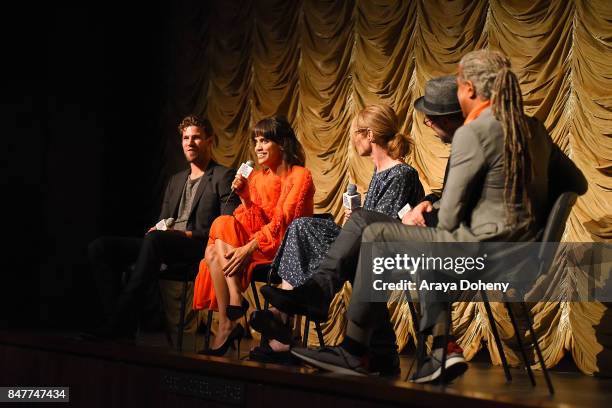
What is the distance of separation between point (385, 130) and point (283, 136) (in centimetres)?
66

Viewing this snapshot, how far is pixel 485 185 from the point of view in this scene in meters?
2.76

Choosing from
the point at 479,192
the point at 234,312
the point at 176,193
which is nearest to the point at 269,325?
the point at 234,312

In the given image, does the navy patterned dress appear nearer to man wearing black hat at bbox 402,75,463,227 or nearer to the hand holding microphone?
the hand holding microphone

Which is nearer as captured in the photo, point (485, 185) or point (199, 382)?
point (485, 185)

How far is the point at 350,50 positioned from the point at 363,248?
9.83 feet

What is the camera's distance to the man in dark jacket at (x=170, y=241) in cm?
399

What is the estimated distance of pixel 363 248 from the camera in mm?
2883

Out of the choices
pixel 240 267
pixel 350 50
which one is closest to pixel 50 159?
pixel 350 50

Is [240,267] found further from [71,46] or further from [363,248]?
[71,46]

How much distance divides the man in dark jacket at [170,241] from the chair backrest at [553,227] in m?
1.99

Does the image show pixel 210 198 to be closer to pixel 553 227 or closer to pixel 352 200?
pixel 352 200

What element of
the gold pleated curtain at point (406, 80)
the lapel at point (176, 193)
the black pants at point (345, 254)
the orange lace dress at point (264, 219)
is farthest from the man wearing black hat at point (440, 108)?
the lapel at point (176, 193)

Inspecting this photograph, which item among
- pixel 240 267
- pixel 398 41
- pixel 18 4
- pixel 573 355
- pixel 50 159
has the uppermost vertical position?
pixel 18 4

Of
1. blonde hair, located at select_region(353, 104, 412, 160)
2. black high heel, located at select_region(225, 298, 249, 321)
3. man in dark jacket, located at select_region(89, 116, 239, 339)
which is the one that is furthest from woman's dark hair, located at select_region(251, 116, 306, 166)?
black high heel, located at select_region(225, 298, 249, 321)
